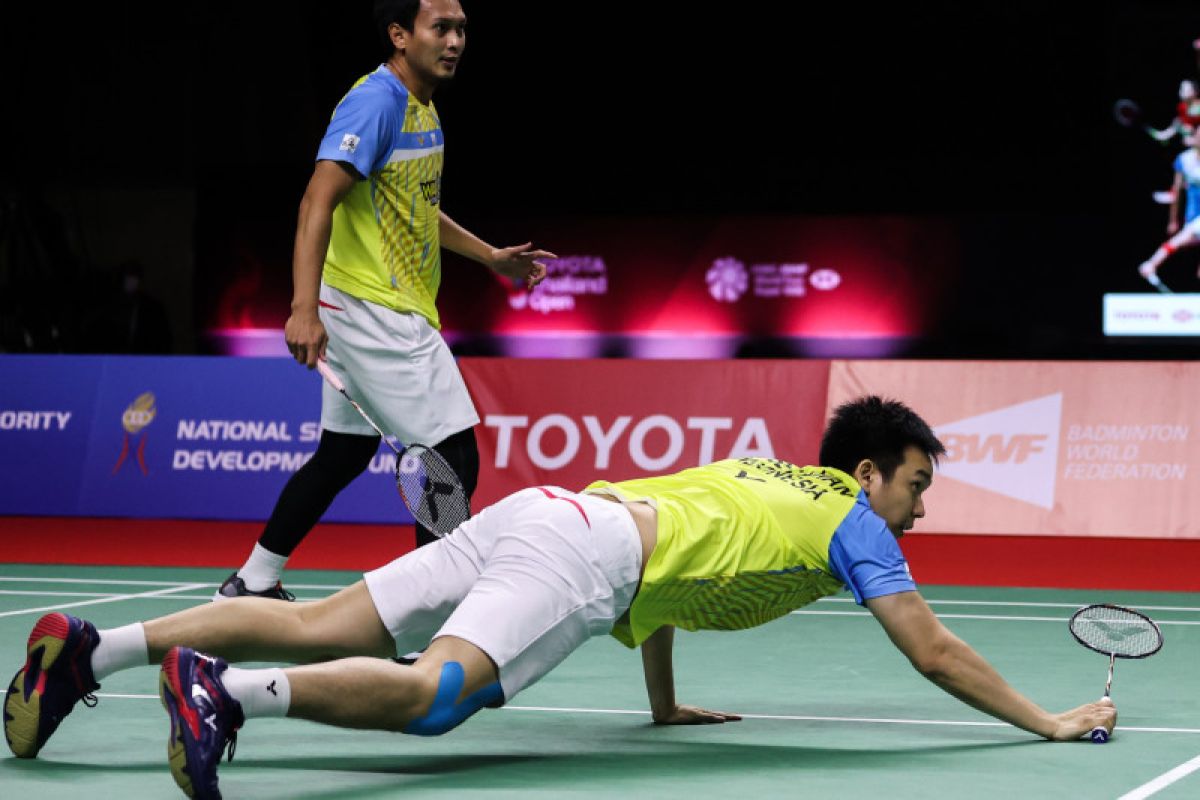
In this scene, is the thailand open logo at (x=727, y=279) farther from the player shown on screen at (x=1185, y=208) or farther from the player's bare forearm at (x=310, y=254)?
the player's bare forearm at (x=310, y=254)

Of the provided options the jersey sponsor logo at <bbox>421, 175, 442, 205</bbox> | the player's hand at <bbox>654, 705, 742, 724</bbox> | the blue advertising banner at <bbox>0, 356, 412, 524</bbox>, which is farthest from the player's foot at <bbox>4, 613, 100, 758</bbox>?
the blue advertising banner at <bbox>0, 356, 412, 524</bbox>

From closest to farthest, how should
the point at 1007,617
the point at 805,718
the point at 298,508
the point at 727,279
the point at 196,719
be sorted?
1. the point at 196,719
2. the point at 805,718
3. the point at 298,508
4. the point at 1007,617
5. the point at 727,279

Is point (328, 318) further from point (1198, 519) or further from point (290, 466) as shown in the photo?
point (1198, 519)

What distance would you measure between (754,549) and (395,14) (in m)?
2.01

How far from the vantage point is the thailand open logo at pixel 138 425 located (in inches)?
400

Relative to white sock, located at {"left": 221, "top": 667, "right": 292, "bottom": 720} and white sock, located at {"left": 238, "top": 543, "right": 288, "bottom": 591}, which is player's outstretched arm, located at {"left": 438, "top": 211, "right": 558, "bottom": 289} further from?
white sock, located at {"left": 221, "top": 667, "right": 292, "bottom": 720}

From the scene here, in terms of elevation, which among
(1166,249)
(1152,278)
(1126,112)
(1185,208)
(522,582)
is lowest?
(522,582)

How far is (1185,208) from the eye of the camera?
15.1m

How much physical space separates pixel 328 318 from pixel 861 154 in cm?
1303

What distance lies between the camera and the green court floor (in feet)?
11.8

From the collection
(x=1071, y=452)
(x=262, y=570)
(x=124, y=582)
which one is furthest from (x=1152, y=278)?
(x=262, y=570)

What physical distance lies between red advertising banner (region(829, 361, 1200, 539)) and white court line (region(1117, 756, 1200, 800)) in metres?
5.47

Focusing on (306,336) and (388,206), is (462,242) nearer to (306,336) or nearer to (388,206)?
(388,206)

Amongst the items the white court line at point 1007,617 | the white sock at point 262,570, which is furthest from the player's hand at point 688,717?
the white court line at point 1007,617
